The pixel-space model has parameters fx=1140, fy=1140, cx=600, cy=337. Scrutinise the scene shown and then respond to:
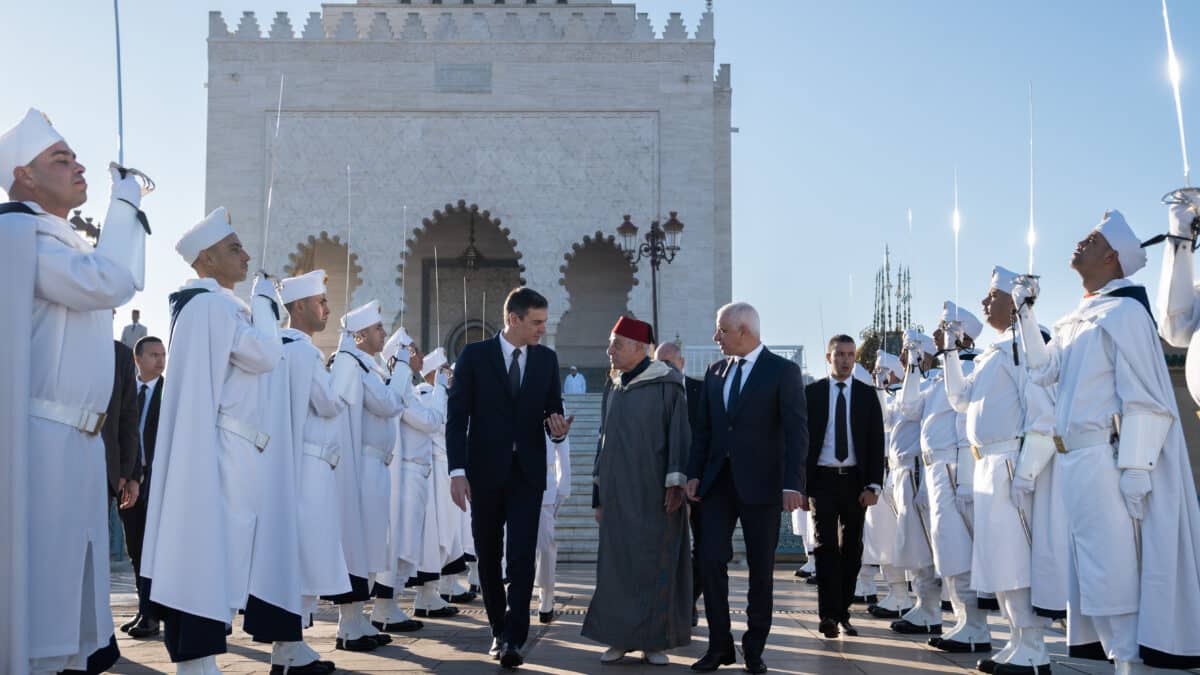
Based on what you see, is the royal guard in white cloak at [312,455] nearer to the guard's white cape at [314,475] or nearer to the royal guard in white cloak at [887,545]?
the guard's white cape at [314,475]

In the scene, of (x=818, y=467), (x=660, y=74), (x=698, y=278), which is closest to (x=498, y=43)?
(x=660, y=74)

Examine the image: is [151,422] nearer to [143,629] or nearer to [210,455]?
[143,629]

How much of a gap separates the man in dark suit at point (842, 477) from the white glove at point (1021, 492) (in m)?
1.49

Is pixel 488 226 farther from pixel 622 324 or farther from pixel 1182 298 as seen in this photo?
pixel 1182 298

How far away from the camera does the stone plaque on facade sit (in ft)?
87.4

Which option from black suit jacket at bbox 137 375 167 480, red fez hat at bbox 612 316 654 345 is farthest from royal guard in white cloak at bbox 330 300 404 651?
black suit jacket at bbox 137 375 167 480

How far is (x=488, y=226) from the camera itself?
94.6 feet

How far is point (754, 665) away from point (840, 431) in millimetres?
2308

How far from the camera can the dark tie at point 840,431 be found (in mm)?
7695

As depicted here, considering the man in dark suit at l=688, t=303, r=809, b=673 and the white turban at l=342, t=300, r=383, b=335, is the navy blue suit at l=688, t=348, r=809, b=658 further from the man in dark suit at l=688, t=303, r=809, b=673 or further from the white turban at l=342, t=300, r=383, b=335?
the white turban at l=342, t=300, r=383, b=335

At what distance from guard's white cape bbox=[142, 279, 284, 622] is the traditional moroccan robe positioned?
204cm

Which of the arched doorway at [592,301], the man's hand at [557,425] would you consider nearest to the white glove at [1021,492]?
the man's hand at [557,425]

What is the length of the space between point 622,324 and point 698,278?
2034cm

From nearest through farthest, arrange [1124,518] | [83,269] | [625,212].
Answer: [83,269]
[1124,518]
[625,212]
